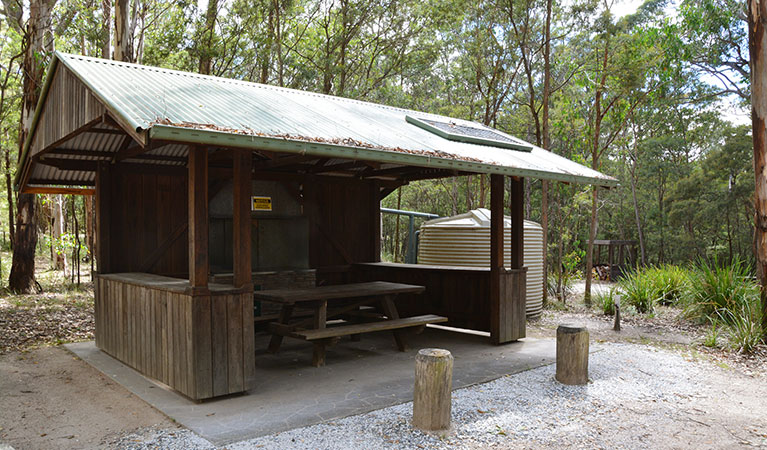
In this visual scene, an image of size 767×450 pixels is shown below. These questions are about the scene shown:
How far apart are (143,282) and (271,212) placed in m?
2.82

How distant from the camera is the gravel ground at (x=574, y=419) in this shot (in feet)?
13.3

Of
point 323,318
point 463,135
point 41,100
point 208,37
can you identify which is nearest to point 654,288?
point 463,135

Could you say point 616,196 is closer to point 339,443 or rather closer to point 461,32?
point 461,32

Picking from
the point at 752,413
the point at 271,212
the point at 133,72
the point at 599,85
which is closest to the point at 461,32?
the point at 599,85

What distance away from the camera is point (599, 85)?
1156 centimetres

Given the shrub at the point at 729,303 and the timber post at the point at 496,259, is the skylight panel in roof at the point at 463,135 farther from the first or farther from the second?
the shrub at the point at 729,303

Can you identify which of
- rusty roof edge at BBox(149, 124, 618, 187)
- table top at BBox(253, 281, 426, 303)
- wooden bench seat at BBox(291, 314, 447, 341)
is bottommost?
wooden bench seat at BBox(291, 314, 447, 341)

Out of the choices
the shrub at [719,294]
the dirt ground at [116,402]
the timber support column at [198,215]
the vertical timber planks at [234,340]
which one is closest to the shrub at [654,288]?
the shrub at [719,294]

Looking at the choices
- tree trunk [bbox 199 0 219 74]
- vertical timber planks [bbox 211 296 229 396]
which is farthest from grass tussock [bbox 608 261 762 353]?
tree trunk [bbox 199 0 219 74]

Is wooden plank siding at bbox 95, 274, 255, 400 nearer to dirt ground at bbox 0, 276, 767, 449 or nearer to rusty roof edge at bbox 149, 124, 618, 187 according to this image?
dirt ground at bbox 0, 276, 767, 449

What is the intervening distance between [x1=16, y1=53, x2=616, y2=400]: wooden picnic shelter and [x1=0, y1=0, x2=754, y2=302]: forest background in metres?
4.26

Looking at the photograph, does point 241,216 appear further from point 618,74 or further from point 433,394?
point 618,74

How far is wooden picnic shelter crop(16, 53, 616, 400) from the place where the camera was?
15.8ft

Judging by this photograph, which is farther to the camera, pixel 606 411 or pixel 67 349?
pixel 67 349
